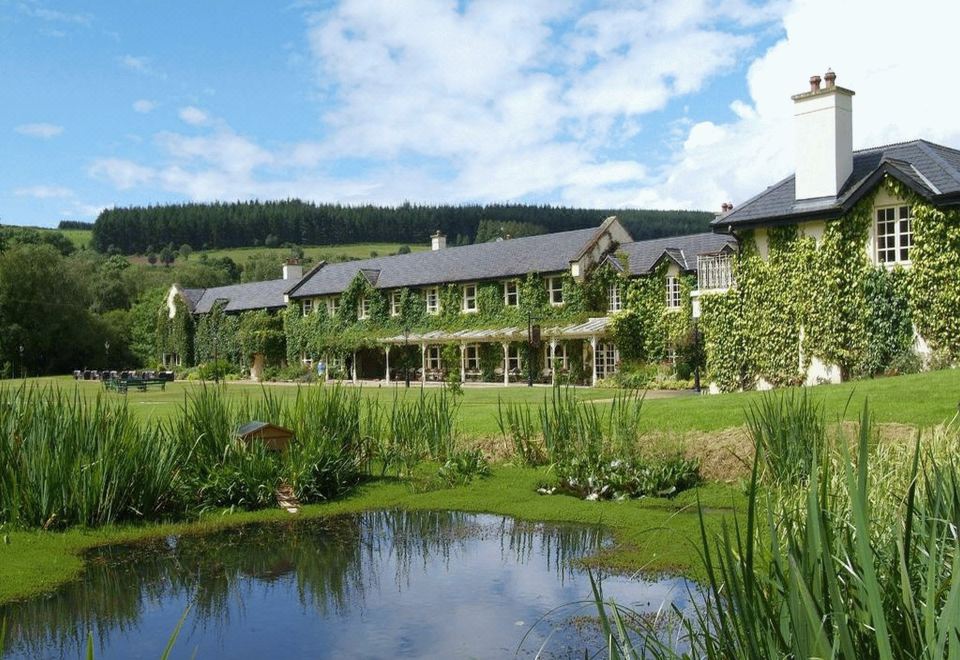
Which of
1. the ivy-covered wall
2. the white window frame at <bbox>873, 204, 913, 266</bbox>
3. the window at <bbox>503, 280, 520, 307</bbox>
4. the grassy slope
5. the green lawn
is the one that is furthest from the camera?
the green lawn

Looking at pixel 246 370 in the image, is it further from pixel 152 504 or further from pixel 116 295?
pixel 152 504

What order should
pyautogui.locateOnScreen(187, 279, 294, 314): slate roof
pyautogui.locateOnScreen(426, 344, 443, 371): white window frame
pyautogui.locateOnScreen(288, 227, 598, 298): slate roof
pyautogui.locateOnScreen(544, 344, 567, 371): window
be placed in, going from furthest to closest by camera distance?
pyautogui.locateOnScreen(187, 279, 294, 314): slate roof < pyautogui.locateOnScreen(426, 344, 443, 371): white window frame < pyautogui.locateOnScreen(288, 227, 598, 298): slate roof < pyautogui.locateOnScreen(544, 344, 567, 371): window

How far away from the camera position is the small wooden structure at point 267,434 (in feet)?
34.6

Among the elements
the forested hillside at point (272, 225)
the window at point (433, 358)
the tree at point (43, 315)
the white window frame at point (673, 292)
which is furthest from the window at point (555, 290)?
the forested hillside at point (272, 225)

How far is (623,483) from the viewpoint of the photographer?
10211mm

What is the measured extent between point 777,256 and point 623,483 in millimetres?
14275

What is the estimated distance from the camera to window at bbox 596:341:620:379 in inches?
1347

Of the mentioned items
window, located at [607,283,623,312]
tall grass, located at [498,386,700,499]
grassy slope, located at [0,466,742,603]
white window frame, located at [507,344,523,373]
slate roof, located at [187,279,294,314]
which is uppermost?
slate roof, located at [187,279,294,314]

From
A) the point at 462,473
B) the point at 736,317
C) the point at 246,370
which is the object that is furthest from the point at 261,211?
the point at 462,473

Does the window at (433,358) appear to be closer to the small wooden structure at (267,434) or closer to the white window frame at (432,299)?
the white window frame at (432,299)

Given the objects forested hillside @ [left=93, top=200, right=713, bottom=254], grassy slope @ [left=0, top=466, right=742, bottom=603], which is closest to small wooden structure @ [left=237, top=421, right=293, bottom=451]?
grassy slope @ [left=0, top=466, right=742, bottom=603]

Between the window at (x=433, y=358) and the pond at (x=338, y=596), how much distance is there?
3189cm

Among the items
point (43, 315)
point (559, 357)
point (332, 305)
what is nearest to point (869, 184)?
point (559, 357)

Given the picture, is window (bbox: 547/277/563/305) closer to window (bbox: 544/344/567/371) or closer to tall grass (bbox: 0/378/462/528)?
window (bbox: 544/344/567/371)
